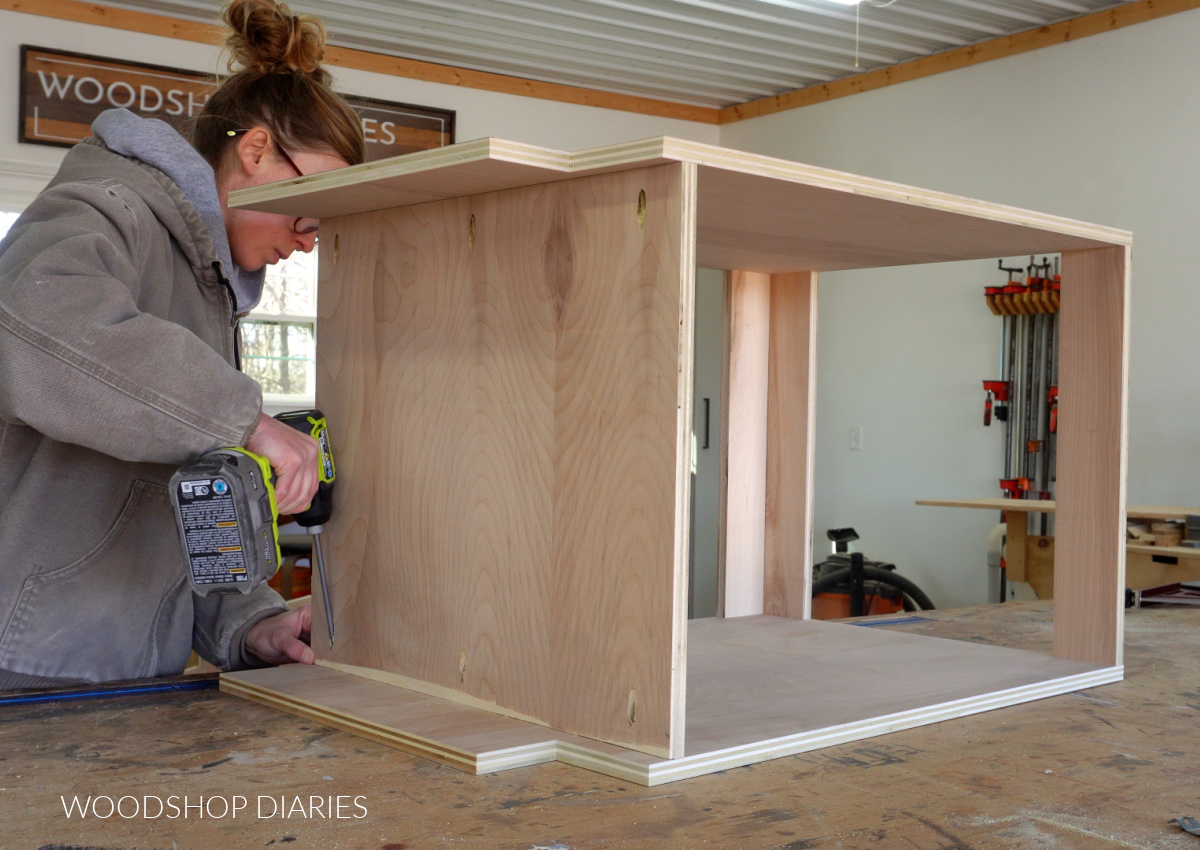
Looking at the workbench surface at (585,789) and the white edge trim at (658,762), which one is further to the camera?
the white edge trim at (658,762)

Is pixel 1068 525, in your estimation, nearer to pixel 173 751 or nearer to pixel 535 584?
pixel 535 584

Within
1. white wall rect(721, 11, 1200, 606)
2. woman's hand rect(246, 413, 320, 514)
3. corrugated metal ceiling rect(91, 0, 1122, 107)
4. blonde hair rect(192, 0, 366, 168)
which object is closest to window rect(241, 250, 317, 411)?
corrugated metal ceiling rect(91, 0, 1122, 107)

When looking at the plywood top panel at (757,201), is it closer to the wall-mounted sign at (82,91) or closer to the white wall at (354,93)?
the white wall at (354,93)

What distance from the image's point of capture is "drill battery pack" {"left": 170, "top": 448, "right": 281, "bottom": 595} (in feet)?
3.53

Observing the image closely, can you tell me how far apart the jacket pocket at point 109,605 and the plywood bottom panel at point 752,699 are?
0.18m

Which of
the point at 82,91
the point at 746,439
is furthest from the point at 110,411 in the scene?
the point at 82,91

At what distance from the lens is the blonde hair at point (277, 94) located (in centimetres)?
145

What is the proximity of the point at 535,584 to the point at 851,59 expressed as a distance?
514 centimetres

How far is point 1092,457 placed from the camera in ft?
4.89

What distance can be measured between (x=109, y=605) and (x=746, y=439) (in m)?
1.00

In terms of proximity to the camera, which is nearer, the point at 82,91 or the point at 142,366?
the point at 142,366

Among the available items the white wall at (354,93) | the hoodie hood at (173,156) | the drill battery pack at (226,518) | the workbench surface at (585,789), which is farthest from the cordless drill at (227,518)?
the white wall at (354,93)

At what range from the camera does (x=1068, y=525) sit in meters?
1.51

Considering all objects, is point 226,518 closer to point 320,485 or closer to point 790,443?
point 320,485
